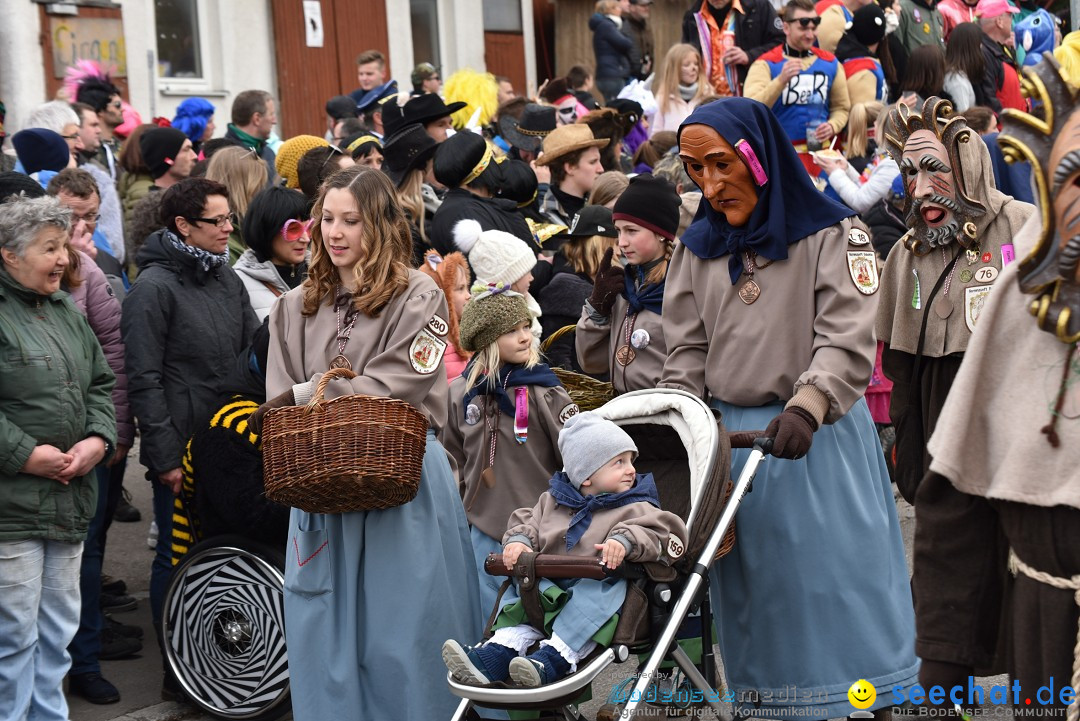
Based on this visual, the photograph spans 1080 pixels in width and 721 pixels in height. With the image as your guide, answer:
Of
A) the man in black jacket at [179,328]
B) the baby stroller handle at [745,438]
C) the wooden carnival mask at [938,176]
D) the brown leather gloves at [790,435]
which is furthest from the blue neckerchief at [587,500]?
the man in black jacket at [179,328]

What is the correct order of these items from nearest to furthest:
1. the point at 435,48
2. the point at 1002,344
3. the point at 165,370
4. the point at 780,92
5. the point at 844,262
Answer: the point at 1002,344
the point at 844,262
the point at 165,370
the point at 780,92
the point at 435,48

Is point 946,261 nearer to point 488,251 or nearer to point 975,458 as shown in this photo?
point 488,251

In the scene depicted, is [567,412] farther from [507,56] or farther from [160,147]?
Answer: [507,56]

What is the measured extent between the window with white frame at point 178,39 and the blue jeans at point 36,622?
1134cm

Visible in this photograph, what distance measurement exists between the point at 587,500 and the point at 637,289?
1.74 meters

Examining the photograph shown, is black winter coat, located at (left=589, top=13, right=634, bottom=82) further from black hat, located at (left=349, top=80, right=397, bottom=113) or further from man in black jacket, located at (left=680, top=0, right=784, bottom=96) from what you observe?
black hat, located at (left=349, top=80, right=397, bottom=113)

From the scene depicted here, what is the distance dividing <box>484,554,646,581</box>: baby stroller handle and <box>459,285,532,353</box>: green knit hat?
1527 mm

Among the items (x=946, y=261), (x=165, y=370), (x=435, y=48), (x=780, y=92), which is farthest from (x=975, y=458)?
(x=435, y=48)

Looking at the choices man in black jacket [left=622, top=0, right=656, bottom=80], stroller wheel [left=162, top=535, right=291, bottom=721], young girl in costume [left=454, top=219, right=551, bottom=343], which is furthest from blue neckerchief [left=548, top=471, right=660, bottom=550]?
man in black jacket [left=622, top=0, right=656, bottom=80]

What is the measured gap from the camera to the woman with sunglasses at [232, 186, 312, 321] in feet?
21.2

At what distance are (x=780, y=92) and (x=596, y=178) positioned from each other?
10.6 feet

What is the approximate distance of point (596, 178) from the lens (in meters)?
8.89

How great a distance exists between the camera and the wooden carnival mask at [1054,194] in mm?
2748

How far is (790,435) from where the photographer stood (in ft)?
14.1
